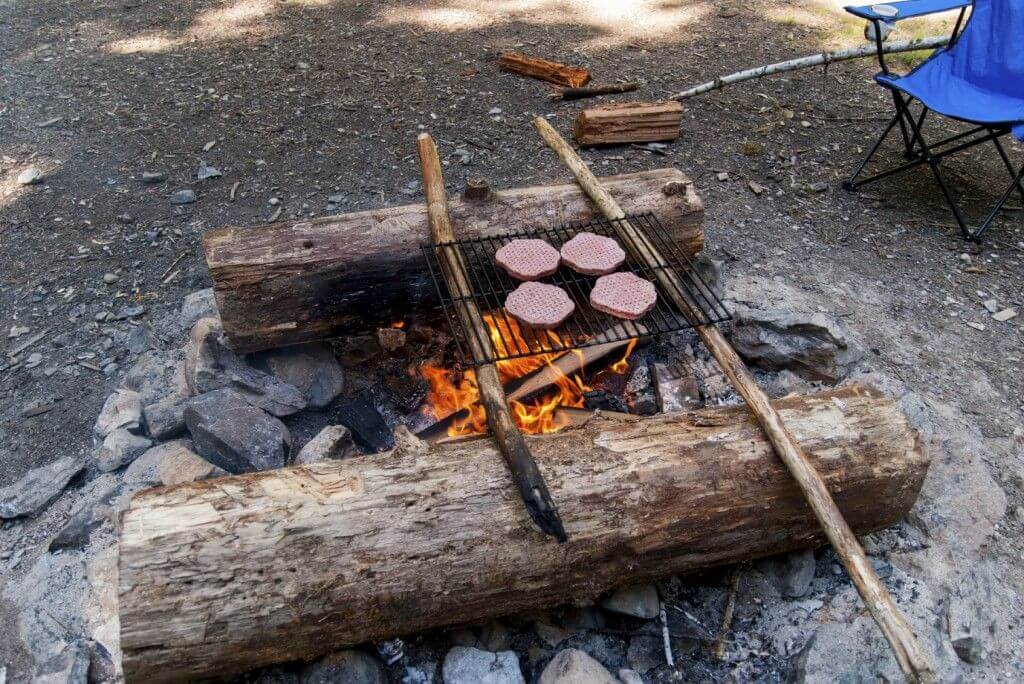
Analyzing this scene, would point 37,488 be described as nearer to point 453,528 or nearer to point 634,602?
point 453,528

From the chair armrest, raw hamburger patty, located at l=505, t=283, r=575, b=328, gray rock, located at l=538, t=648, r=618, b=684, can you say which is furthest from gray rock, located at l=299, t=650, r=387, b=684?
the chair armrest

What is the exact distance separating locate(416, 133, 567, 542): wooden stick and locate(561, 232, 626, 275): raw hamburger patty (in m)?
0.47

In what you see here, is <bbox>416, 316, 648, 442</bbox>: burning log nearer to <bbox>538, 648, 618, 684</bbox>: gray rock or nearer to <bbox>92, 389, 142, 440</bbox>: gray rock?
<bbox>538, 648, 618, 684</bbox>: gray rock

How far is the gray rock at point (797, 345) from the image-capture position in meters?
3.21

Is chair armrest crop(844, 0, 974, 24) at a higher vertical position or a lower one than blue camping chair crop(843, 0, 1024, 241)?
higher

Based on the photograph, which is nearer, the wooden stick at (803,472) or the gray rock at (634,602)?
the wooden stick at (803,472)

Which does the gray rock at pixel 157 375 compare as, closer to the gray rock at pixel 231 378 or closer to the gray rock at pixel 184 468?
the gray rock at pixel 231 378

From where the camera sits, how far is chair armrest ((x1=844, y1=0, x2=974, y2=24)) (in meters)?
4.55

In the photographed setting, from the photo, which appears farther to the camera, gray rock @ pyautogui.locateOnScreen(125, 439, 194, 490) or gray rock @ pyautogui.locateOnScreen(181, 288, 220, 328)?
gray rock @ pyautogui.locateOnScreen(181, 288, 220, 328)

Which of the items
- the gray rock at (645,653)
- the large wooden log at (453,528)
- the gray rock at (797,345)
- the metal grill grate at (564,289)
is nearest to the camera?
the large wooden log at (453,528)

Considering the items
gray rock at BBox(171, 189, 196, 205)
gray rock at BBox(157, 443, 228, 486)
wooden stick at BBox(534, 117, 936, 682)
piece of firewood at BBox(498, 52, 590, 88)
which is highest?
wooden stick at BBox(534, 117, 936, 682)

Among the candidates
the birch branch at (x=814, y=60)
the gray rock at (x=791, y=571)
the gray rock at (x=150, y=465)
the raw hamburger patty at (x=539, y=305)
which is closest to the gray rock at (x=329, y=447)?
the gray rock at (x=150, y=465)

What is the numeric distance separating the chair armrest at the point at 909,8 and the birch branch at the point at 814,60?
0.42 meters

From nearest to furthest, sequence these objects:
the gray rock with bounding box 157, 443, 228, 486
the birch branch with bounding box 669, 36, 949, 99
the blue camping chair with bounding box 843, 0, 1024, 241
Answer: the gray rock with bounding box 157, 443, 228, 486, the blue camping chair with bounding box 843, 0, 1024, 241, the birch branch with bounding box 669, 36, 949, 99
